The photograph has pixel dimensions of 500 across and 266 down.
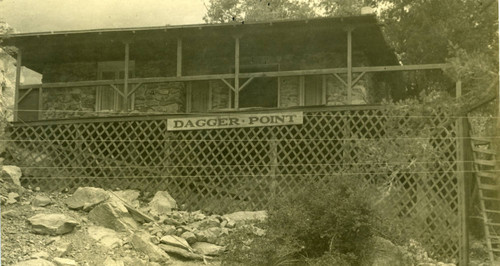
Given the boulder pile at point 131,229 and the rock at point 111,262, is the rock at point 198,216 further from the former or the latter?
the rock at point 111,262

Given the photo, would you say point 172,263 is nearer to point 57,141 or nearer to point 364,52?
point 57,141

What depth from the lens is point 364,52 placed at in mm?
17031

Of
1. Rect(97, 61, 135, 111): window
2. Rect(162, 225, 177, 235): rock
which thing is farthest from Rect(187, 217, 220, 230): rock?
Rect(97, 61, 135, 111): window

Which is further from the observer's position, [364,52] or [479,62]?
[364,52]

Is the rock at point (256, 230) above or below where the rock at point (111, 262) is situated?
above

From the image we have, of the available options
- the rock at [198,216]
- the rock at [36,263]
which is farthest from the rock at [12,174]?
the rock at [36,263]

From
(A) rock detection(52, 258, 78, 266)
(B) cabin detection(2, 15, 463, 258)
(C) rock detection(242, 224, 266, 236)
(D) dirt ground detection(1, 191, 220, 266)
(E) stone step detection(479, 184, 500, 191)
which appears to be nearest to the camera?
(A) rock detection(52, 258, 78, 266)

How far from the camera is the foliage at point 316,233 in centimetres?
1052

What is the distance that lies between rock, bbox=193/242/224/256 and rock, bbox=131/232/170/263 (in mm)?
861

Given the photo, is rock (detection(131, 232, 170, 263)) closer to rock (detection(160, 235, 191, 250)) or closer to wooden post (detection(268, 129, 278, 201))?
rock (detection(160, 235, 191, 250))

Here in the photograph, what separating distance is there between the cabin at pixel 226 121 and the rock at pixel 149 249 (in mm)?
3189

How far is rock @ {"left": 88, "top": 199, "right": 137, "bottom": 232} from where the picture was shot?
1170 centimetres

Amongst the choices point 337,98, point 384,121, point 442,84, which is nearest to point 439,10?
point 442,84

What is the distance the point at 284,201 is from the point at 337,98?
6.04 metres
